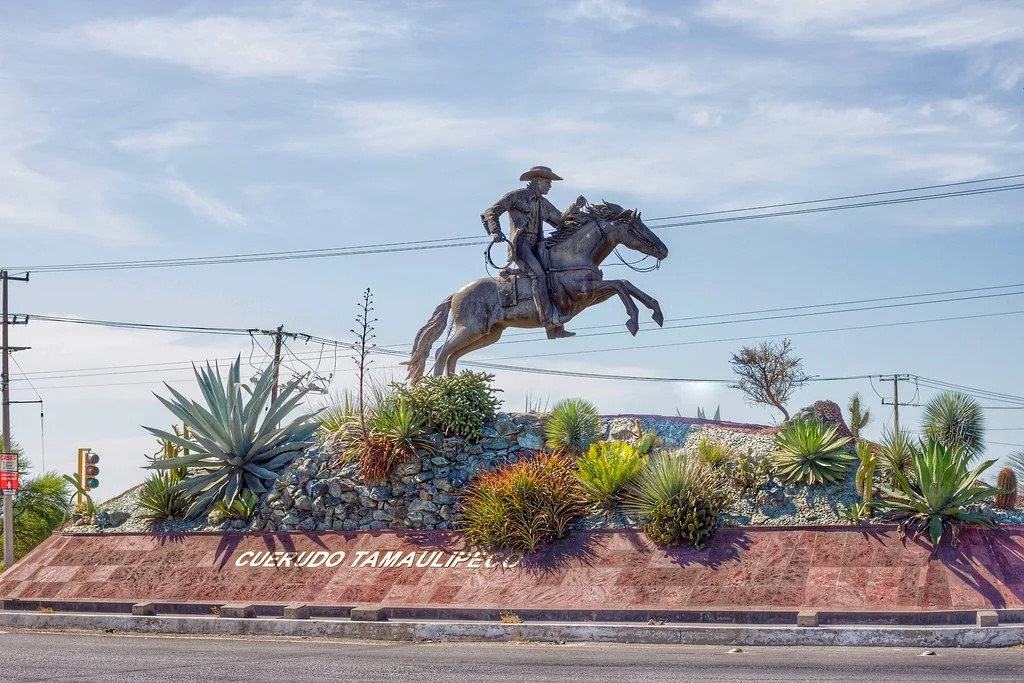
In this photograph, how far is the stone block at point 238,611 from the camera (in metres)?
20.0

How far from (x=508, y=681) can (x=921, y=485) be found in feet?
29.9

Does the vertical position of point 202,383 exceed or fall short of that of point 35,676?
it exceeds it

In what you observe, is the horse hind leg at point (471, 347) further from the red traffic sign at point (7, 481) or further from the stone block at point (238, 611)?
the red traffic sign at point (7, 481)

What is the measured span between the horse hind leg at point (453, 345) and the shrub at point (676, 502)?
17.7 feet

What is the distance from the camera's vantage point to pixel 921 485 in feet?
63.3

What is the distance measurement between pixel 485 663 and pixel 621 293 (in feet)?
35.7

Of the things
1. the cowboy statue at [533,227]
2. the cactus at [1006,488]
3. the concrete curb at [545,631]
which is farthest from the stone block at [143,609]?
the cactus at [1006,488]

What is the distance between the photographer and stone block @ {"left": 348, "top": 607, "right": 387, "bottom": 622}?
62.0 feet

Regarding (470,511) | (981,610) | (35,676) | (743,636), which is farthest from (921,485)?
(35,676)

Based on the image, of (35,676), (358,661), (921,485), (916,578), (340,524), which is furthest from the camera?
(340,524)

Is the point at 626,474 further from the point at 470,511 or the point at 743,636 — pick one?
the point at 743,636

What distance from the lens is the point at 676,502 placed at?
20156 millimetres

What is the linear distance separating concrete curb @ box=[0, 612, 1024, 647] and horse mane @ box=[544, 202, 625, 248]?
368 inches

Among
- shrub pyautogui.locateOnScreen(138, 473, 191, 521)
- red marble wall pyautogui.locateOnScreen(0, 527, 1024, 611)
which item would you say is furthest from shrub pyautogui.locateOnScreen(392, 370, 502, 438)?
shrub pyautogui.locateOnScreen(138, 473, 191, 521)
